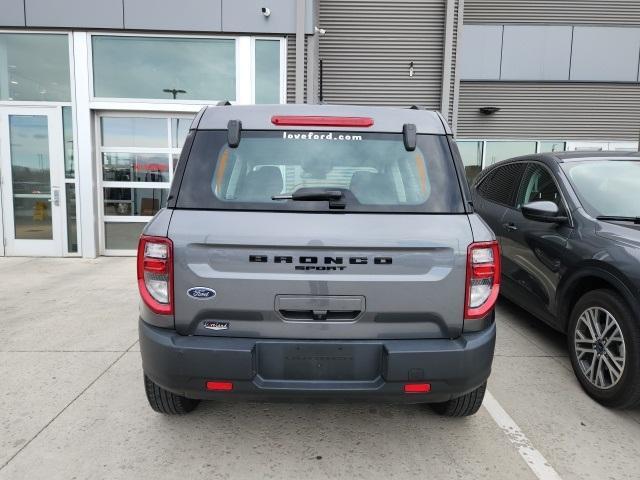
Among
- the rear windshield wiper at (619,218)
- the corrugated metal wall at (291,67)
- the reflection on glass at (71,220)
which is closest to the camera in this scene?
the rear windshield wiper at (619,218)

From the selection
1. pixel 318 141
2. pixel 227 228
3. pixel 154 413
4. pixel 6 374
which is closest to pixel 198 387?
pixel 227 228

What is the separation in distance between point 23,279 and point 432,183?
Result: 645 centimetres

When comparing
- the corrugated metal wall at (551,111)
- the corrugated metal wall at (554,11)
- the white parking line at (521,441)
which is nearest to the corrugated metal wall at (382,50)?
the corrugated metal wall at (551,111)

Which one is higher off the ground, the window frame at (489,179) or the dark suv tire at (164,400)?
the window frame at (489,179)

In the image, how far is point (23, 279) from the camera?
6.32 metres

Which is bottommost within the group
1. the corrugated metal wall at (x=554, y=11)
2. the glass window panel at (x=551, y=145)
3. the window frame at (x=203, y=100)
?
the glass window panel at (x=551, y=145)

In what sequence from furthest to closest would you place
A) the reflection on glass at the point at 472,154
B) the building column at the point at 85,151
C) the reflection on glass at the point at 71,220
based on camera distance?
the reflection on glass at the point at 472,154 → the reflection on glass at the point at 71,220 → the building column at the point at 85,151

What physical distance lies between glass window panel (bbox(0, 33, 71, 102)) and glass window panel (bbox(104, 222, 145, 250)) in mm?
2341

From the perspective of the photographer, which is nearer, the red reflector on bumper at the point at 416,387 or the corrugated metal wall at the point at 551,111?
the red reflector on bumper at the point at 416,387

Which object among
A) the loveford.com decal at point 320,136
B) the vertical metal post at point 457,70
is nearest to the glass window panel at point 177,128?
the vertical metal post at point 457,70

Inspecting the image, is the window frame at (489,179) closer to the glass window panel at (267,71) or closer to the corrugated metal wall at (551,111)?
the glass window panel at (267,71)

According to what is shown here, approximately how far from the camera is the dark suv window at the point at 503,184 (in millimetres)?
4570

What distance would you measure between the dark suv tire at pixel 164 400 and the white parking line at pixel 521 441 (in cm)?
Result: 197

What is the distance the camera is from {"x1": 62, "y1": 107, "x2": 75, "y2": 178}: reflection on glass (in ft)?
25.1
